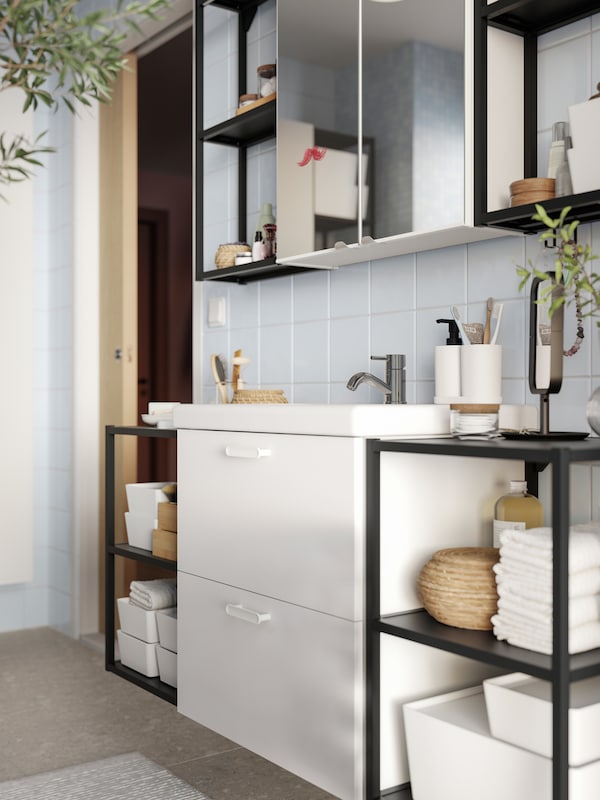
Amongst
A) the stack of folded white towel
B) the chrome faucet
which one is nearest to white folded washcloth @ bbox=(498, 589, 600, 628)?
the stack of folded white towel

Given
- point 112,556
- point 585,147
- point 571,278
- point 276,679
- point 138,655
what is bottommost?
point 138,655

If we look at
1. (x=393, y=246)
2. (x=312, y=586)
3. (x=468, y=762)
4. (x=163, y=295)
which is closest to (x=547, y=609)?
(x=468, y=762)

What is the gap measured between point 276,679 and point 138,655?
0.87 meters

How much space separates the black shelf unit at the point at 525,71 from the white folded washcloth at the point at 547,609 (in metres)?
0.73

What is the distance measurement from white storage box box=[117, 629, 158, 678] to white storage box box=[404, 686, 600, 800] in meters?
1.11

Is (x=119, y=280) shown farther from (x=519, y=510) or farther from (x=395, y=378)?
(x=519, y=510)

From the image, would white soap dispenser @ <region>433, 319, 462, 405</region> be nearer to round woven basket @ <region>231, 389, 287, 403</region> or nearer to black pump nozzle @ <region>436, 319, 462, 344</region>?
black pump nozzle @ <region>436, 319, 462, 344</region>

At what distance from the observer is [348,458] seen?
172 cm

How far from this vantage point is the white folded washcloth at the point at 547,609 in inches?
58.1

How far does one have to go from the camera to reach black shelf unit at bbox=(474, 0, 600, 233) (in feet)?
5.93

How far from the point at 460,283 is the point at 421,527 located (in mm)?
643

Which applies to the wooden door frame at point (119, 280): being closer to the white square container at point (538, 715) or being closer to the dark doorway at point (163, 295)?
the dark doorway at point (163, 295)

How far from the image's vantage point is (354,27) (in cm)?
216

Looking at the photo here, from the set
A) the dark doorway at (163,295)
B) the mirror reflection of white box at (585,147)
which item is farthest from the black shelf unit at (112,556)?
the dark doorway at (163,295)
